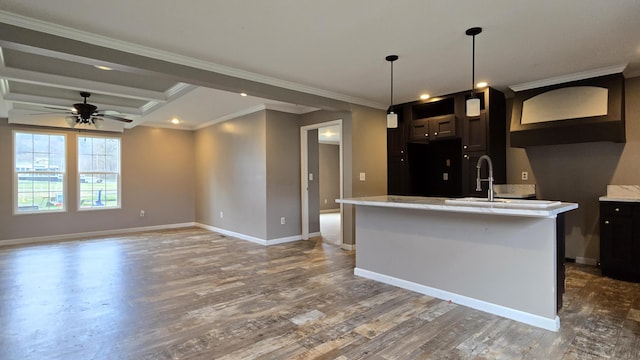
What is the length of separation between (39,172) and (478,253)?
775cm

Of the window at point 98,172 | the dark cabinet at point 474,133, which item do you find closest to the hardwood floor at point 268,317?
the dark cabinet at point 474,133

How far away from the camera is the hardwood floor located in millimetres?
2279

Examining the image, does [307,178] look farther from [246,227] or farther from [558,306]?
[558,306]

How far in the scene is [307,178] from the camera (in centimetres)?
627

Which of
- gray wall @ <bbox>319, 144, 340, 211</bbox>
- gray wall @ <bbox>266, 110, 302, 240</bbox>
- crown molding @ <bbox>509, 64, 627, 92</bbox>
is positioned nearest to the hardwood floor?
gray wall @ <bbox>266, 110, 302, 240</bbox>

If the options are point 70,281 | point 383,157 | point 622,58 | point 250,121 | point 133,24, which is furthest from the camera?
point 250,121

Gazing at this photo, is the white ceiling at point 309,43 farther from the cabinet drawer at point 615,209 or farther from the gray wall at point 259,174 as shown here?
the cabinet drawer at point 615,209

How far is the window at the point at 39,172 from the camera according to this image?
6.34 meters

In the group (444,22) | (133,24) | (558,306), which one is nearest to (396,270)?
(558,306)

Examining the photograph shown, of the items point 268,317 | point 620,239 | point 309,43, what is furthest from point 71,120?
point 620,239

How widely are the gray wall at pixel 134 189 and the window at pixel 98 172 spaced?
0.12 meters

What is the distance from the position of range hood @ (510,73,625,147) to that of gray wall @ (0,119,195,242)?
6.91 meters

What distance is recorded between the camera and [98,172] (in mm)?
7098

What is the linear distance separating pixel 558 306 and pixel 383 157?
3.38 metres
